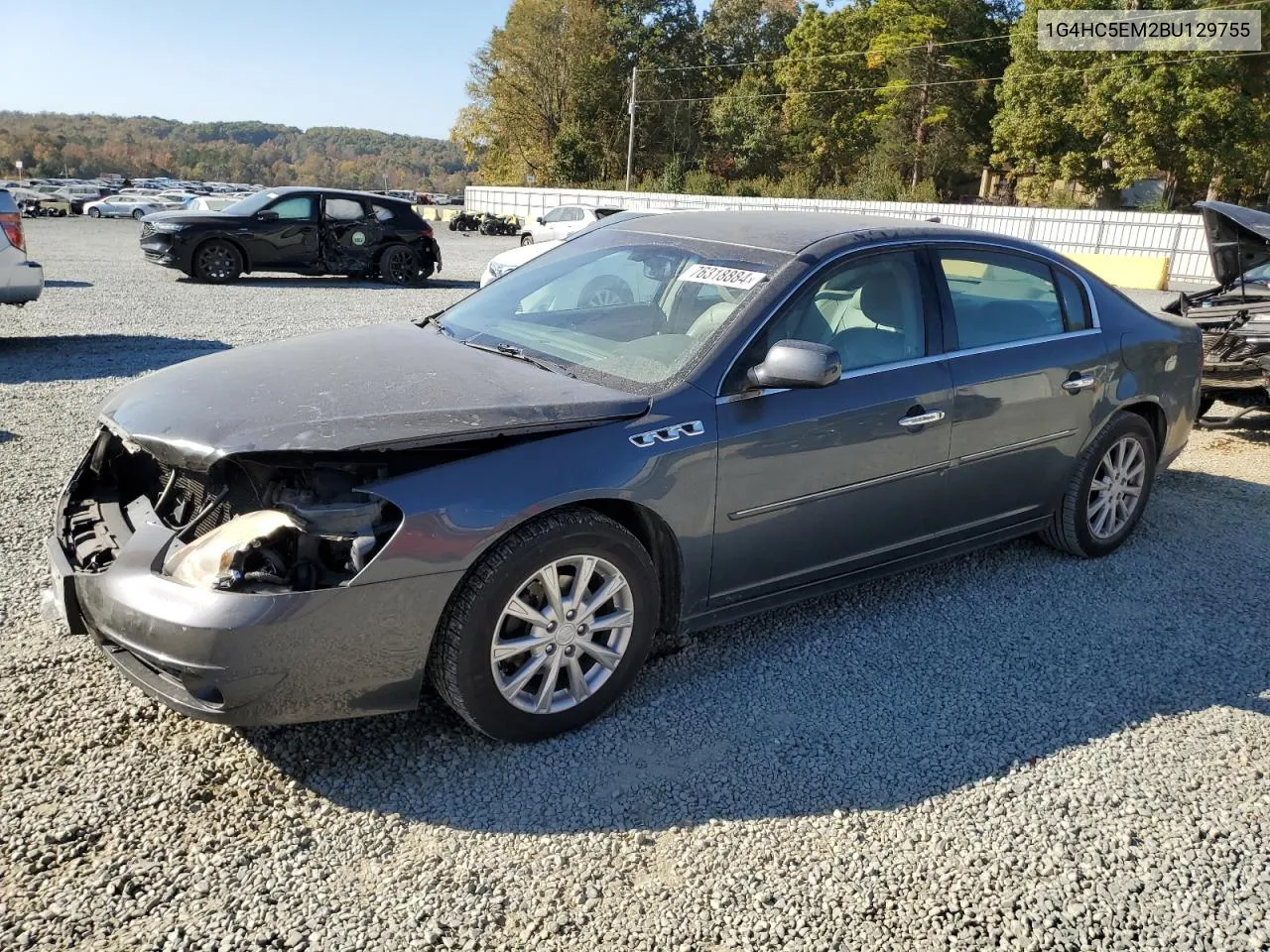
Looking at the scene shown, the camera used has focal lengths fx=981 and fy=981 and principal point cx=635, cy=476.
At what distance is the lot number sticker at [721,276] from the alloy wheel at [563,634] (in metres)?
1.25

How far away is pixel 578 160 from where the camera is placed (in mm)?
59750

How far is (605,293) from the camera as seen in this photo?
4.12m

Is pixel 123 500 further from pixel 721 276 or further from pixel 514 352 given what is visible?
pixel 721 276

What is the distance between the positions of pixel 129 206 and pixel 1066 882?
49.0 metres

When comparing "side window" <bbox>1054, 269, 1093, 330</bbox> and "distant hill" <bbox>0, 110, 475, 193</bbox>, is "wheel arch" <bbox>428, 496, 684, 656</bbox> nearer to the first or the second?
"side window" <bbox>1054, 269, 1093, 330</bbox>

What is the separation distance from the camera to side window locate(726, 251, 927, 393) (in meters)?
3.62

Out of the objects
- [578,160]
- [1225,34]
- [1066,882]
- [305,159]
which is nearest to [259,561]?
[1066,882]

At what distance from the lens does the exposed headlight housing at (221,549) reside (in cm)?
266

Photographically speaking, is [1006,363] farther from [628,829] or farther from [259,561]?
[259,561]

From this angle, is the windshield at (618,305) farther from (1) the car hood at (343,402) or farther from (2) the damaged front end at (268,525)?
(2) the damaged front end at (268,525)

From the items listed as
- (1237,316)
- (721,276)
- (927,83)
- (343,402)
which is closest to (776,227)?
(721,276)

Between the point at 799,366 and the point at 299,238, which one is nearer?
the point at 799,366

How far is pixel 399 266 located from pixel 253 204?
8.23ft

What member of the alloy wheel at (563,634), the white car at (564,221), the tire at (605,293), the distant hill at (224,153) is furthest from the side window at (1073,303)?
the distant hill at (224,153)
